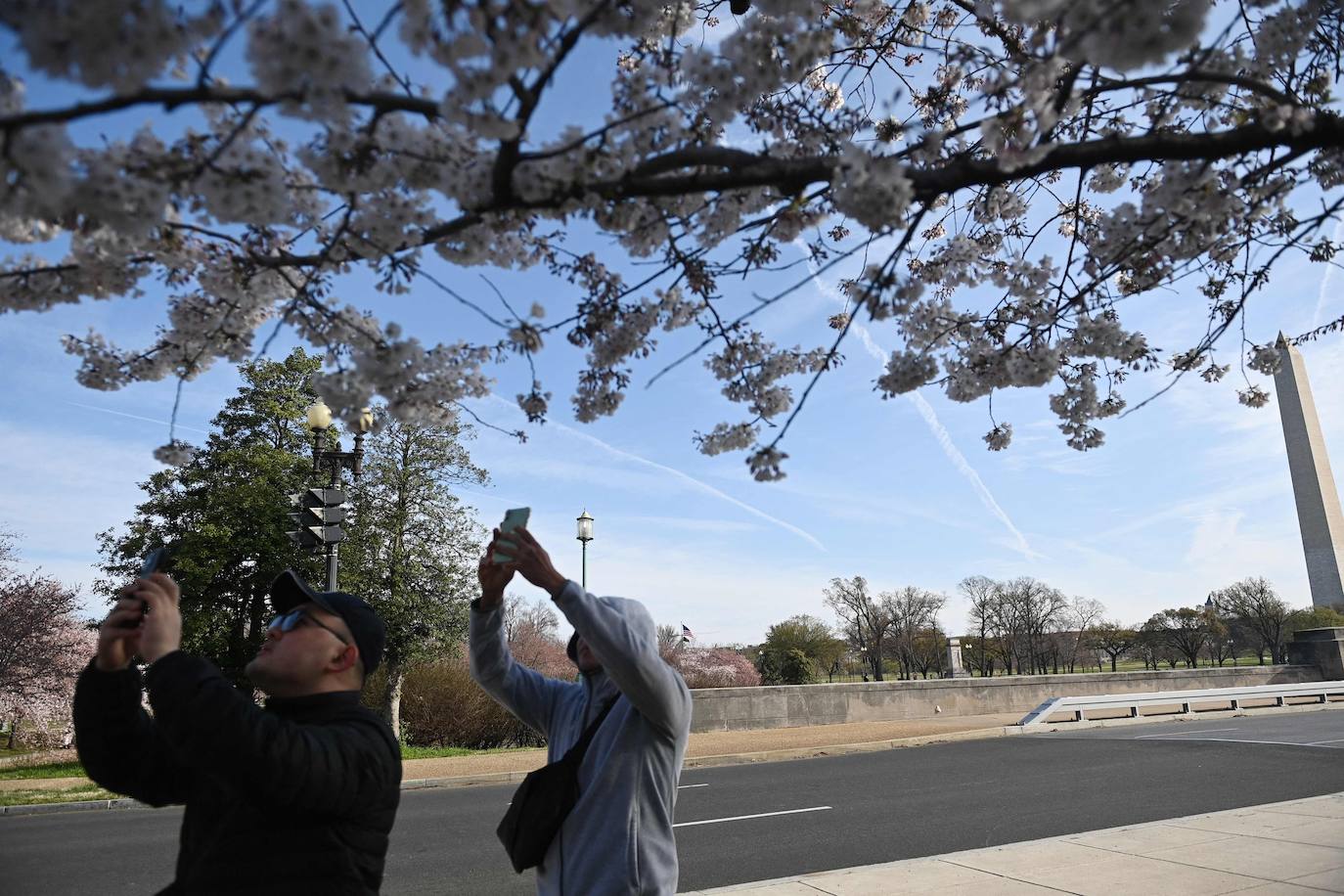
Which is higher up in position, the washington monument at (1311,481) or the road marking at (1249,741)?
the washington monument at (1311,481)

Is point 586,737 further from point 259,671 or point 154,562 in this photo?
point 154,562

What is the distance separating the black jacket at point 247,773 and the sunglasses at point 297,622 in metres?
0.15

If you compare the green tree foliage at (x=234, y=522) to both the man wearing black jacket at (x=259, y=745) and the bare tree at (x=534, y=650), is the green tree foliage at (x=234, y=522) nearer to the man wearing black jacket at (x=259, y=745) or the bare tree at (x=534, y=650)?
the bare tree at (x=534, y=650)

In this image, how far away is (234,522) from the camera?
22.5 meters

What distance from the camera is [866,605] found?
60.8 m

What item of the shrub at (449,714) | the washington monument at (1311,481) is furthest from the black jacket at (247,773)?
the washington monument at (1311,481)

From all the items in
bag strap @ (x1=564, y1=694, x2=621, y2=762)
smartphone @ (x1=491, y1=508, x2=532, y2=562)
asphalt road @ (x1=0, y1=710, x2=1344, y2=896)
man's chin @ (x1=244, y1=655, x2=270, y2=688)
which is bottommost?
asphalt road @ (x1=0, y1=710, x2=1344, y2=896)

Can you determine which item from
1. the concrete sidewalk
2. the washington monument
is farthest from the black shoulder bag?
the washington monument

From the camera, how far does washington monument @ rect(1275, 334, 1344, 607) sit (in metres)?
36.2

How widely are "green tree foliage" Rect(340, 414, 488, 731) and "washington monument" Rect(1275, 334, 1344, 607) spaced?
32608 millimetres

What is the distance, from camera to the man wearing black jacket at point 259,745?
1765 mm

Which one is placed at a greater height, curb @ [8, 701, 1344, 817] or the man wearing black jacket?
the man wearing black jacket

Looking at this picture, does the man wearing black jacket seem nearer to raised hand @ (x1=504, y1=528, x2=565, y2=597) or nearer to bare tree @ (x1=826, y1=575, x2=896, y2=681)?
raised hand @ (x1=504, y1=528, x2=565, y2=597)

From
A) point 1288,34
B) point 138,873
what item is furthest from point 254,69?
point 138,873
